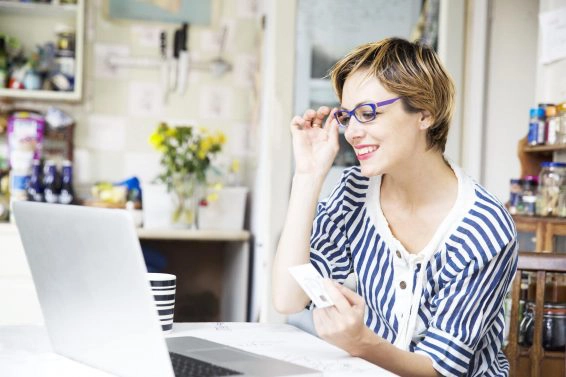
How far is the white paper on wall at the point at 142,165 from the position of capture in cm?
345

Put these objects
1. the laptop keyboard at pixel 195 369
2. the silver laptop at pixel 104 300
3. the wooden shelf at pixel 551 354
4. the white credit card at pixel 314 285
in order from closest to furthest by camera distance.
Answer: the silver laptop at pixel 104 300
the laptop keyboard at pixel 195 369
the white credit card at pixel 314 285
the wooden shelf at pixel 551 354

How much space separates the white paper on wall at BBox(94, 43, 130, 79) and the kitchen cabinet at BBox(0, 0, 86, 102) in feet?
0.43

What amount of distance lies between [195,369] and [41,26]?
2721 mm

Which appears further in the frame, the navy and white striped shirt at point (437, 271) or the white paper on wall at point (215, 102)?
the white paper on wall at point (215, 102)

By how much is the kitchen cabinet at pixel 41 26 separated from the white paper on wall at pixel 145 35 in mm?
270

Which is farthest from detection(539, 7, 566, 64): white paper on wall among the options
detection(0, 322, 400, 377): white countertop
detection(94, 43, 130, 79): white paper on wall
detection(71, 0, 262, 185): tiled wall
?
detection(94, 43, 130, 79): white paper on wall

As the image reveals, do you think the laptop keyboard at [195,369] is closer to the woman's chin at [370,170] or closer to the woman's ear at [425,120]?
the woman's chin at [370,170]

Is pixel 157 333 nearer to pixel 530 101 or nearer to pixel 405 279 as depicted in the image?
pixel 405 279

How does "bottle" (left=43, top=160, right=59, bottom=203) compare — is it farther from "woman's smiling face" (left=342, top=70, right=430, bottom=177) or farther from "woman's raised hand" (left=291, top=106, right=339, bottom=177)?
"woman's smiling face" (left=342, top=70, right=430, bottom=177)

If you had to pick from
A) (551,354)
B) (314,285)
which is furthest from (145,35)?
(314,285)

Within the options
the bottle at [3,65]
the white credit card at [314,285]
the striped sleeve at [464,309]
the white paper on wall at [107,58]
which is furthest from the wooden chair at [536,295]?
the bottle at [3,65]

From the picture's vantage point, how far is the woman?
1338 mm

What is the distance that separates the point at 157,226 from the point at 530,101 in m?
1.58

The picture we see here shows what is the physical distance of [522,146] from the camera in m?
2.46
